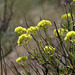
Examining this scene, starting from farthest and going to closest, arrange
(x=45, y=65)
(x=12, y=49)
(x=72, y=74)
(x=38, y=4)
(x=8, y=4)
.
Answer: (x=38, y=4) < (x=8, y=4) < (x=12, y=49) < (x=45, y=65) < (x=72, y=74)

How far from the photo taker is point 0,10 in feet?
22.0

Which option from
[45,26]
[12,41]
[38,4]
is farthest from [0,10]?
[38,4]

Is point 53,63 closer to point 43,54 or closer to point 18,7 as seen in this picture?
point 43,54

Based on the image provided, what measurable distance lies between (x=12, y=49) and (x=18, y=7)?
324cm

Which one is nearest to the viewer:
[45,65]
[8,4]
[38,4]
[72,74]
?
[72,74]

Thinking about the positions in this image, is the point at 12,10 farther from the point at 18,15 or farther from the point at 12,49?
the point at 12,49

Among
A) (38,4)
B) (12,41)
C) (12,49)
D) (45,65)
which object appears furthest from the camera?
(38,4)

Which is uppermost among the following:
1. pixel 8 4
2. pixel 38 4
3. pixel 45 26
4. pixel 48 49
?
pixel 38 4

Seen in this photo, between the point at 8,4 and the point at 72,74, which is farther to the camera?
the point at 8,4

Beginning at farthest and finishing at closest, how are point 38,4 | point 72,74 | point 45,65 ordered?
point 38,4 → point 45,65 → point 72,74

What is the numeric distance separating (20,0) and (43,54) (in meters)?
5.89

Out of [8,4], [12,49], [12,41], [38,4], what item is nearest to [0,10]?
[8,4]

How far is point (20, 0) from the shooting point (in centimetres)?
662

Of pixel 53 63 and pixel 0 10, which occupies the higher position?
pixel 0 10
